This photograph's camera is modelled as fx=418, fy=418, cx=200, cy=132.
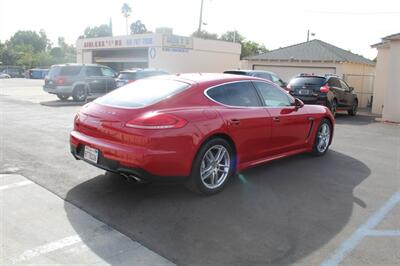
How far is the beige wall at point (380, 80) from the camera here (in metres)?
18.0

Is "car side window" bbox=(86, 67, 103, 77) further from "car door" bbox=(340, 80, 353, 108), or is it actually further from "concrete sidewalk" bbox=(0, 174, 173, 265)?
"concrete sidewalk" bbox=(0, 174, 173, 265)

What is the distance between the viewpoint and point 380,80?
18.0 meters

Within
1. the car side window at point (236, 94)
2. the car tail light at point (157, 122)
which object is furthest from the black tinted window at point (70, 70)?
the car tail light at point (157, 122)

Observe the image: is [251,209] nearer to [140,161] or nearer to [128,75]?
[140,161]

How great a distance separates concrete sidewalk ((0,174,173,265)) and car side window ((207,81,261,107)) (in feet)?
7.40

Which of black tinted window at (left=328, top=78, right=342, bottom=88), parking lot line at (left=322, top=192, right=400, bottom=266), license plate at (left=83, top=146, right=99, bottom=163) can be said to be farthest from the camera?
black tinted window at (left=328, top=78, right=342, bottom=88)

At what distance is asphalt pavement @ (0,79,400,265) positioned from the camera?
380cm

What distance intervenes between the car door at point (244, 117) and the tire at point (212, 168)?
0.20 m

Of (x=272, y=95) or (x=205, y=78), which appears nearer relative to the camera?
(x=205, y=78)

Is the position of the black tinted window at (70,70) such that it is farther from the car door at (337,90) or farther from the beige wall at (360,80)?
the beige wall at (360,80)

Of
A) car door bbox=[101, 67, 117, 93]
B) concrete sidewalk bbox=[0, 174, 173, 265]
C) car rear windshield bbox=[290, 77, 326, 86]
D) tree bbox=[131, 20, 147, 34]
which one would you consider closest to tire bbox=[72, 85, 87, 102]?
car door bbox=[101, 67, 117, 93]

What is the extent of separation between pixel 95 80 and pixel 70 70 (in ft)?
3.95

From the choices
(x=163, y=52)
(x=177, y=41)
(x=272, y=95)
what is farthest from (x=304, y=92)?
(x=177, y=41)

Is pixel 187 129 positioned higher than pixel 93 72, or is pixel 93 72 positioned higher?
pixel 93 72
